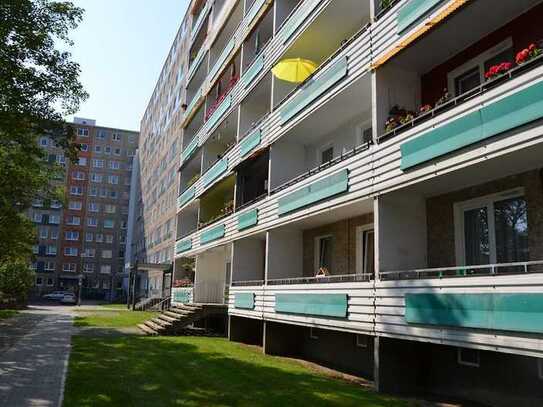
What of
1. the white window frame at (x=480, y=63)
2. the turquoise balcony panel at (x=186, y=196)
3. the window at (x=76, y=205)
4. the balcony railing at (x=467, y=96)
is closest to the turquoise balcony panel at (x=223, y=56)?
the turquoise balcony panel at (x=186, y=196)

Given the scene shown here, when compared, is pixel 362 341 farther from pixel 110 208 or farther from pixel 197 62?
pixel 110 208

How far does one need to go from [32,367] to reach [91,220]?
82253 mm

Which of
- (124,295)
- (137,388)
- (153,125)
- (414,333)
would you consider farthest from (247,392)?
(124,295)

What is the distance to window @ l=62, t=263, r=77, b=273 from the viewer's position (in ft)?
288

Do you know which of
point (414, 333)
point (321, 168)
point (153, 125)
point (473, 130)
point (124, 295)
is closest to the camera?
point (473, 130)

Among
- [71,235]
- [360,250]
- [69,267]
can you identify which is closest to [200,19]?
[360,250]

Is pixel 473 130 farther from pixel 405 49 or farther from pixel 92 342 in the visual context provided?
pixel 92 342

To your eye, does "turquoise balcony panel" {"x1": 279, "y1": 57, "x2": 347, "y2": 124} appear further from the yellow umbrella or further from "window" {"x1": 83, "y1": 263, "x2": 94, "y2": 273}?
"window" {"x1": 83, "y1": 263, "x2": 94, "y2": 273}

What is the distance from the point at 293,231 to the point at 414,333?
8.70m

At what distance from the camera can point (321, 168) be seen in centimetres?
1443

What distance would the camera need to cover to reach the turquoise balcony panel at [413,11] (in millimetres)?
10477

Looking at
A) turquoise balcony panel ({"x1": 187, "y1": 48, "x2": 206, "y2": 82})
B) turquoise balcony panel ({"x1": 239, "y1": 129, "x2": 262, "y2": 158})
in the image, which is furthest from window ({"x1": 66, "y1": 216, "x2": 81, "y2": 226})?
turquoise balcony panel ({"x1": 239, "y1": 129, "x2": 262, "y2": 158})

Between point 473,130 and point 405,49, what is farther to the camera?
point 405,49

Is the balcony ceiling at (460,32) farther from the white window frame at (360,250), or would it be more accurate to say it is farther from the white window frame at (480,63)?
the white window frame at (360,250)
